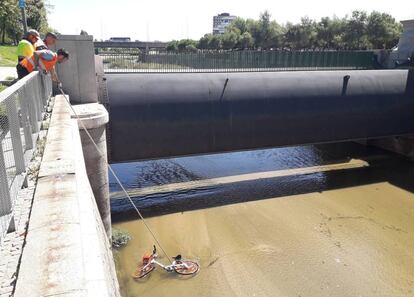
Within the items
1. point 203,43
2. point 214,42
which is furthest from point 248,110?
point 203,43

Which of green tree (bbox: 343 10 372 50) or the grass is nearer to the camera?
the grass

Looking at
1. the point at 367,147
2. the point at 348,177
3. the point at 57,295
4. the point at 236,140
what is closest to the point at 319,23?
the point at 367,147

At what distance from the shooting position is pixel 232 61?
75.5 ft

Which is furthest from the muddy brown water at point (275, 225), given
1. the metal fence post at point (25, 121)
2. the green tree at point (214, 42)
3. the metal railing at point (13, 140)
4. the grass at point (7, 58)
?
the green tree at point (214, 42)

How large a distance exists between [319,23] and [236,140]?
6697 centimetres

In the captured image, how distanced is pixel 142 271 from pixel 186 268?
3.75 feet

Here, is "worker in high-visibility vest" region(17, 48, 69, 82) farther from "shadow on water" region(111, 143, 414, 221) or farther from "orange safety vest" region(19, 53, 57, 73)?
"shadow on water" region(111, 143, 414, 221)

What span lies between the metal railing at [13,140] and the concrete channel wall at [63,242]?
0.82 feet

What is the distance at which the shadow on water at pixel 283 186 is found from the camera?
13.9m

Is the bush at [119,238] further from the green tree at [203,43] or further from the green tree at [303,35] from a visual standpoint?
the green tree at [203,43]

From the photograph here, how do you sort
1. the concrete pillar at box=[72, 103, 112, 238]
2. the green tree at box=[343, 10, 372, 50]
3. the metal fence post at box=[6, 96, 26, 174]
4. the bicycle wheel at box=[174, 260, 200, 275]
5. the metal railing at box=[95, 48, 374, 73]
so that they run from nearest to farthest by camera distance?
1. the metal fence post at box=[6, 96, 26, 174]
2. the concrete pillar at box=[72, 103, 112, 238]
3. the bicycle wheel at box=[174, 260, 200, 275]
4. the metal railing at box=[95, 48, 374, 73]
5. the green tree at box=[343, 10, 372, 50]

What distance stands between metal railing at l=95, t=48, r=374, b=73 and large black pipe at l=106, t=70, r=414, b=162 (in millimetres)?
6602

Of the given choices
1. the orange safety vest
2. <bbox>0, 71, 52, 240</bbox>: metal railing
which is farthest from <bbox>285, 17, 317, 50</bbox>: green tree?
<bbox>0, 71, 52, 240</bbox>: metal railing

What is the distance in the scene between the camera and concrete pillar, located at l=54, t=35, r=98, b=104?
1044 centimetres
